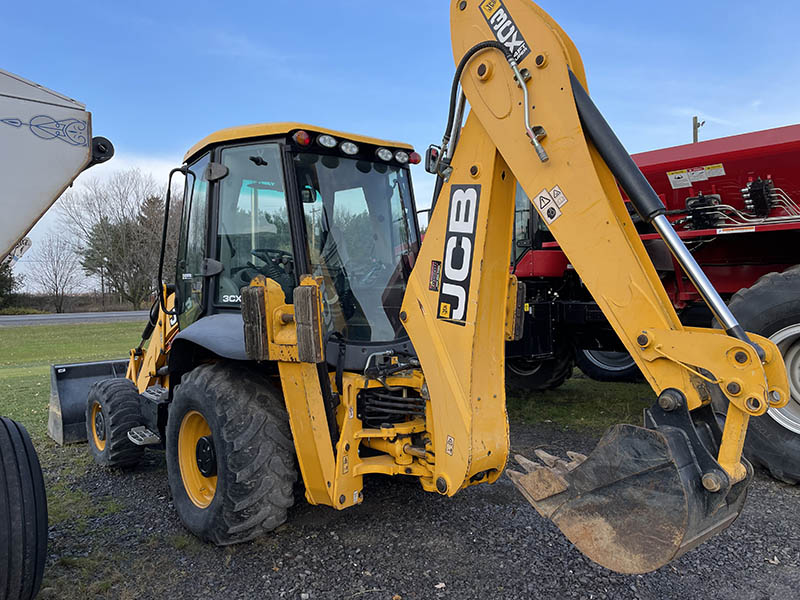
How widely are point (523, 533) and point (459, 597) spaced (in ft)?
2.41

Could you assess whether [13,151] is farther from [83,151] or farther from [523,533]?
[523,533]

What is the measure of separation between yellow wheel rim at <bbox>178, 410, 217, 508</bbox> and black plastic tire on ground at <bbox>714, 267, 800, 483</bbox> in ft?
11.7

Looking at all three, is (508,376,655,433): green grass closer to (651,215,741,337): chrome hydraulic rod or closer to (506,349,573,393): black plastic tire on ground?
(506,349,573,393): black plastic tire on ground

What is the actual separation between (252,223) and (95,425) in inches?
107

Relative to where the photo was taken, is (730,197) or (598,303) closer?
(598,303)

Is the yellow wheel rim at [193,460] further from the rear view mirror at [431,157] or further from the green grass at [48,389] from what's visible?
the rear view mirror at [431,157]

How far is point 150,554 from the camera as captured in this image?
10.4 feet

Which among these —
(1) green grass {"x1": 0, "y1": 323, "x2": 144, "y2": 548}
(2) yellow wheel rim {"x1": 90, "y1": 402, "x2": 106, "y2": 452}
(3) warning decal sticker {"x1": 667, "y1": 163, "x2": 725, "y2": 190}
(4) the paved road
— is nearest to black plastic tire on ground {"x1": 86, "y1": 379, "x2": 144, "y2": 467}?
(2) yellow wheel rim {"x1": 90, "y1": 402, "x2": 106, "y2": 452}

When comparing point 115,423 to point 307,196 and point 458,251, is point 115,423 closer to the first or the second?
point 307,196

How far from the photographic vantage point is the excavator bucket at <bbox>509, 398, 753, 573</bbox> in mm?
1934

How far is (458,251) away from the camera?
8.61 ft

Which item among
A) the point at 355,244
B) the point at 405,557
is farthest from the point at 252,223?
the point at 405,557

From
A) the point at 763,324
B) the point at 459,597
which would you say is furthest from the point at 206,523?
the point at 763,324

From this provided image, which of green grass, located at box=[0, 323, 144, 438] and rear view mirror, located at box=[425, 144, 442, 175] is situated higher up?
rear view mirror, located at box=[425, 144, 442, 175]
